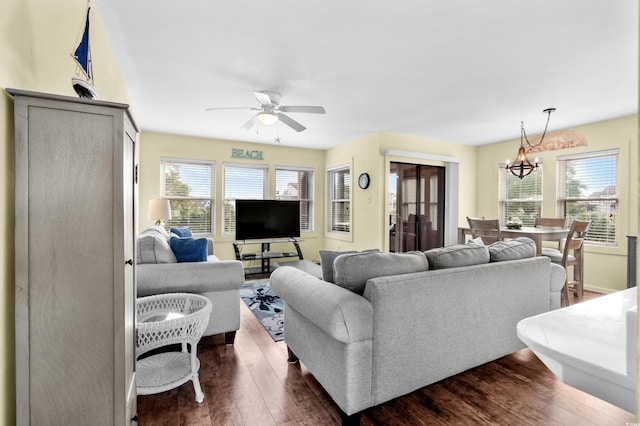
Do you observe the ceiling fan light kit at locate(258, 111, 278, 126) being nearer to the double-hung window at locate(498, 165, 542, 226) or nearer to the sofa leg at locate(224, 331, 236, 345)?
the sofa leg at locate(224, 331, 236, 345)

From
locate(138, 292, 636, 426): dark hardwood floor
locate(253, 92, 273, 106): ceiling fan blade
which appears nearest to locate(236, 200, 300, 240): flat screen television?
locate(253, 92, 273, 106): ceiling fan blade

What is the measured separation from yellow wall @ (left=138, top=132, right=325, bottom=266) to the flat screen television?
0.49 m

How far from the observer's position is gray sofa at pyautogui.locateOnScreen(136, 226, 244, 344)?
94.7 inches

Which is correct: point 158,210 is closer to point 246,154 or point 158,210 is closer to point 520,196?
point 246,154

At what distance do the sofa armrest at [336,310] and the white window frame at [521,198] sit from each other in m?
4.89

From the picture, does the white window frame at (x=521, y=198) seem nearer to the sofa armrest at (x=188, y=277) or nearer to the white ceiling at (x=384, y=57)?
the white ceiling at (x=384, y=57)

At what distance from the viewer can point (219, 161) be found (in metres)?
5.66

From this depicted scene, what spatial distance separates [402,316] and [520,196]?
16.1 ft

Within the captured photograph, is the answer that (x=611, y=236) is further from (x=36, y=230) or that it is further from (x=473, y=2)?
(x=36, y=230)

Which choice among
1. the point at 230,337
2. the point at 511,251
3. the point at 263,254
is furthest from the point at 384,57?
the point at 263,254

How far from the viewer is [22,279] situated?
1021mm

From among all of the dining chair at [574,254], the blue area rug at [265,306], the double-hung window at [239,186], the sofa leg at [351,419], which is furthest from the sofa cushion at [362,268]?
the double-hung window at [239,186]

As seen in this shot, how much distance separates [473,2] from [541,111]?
2.73 metres

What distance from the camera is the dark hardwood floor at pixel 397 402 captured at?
5.55 feet
